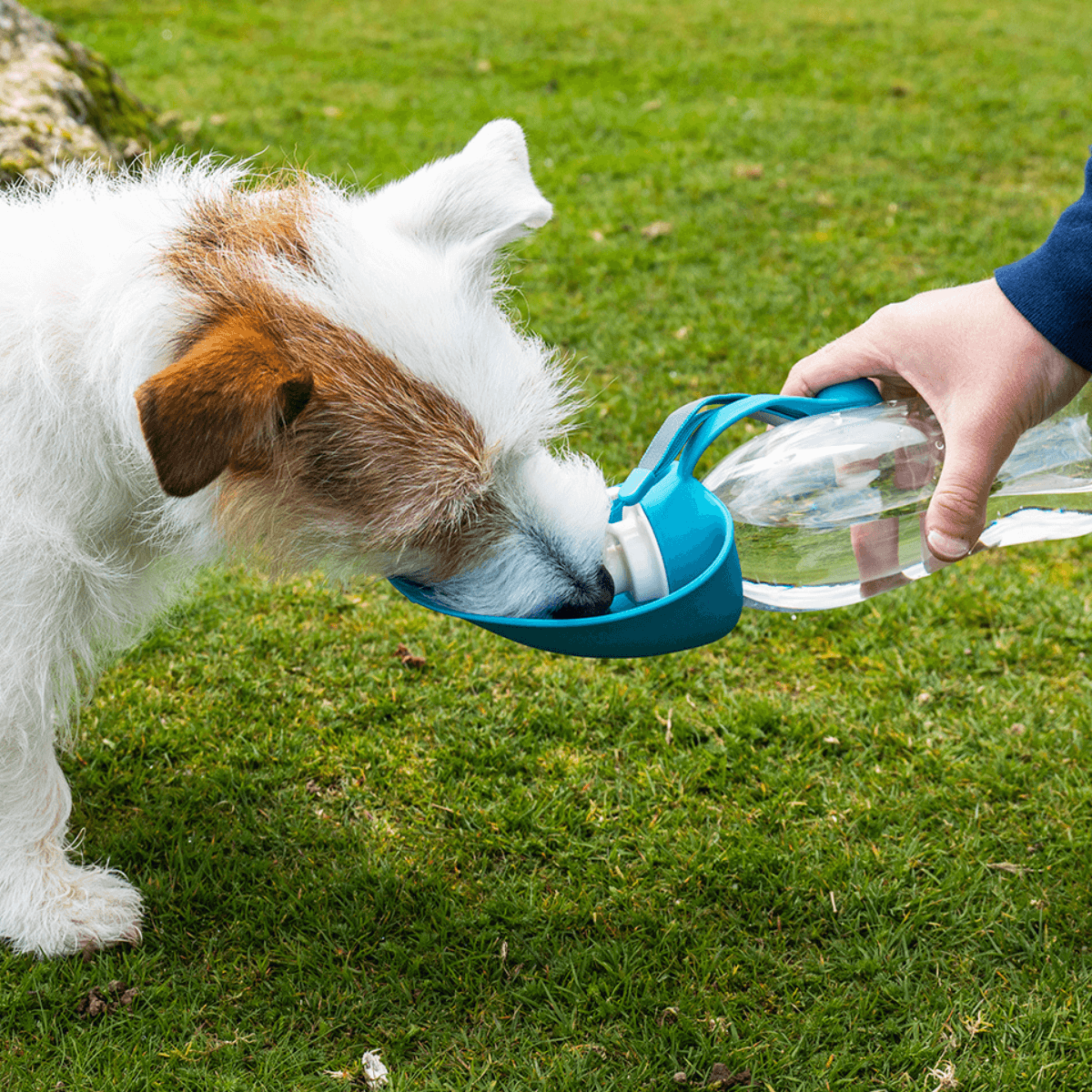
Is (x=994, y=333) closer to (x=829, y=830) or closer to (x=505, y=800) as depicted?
(x=829, y=830)

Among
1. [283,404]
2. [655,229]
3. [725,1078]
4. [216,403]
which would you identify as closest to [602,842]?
[725,1078]

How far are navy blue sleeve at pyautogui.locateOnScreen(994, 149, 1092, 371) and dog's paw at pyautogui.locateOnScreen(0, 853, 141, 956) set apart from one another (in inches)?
113

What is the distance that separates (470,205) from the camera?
247 cm

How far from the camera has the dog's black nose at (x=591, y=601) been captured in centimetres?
235

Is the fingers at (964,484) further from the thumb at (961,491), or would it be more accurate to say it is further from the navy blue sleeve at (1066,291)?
the navy blue sleeve at (1066,291)

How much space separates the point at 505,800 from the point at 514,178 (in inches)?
76.9

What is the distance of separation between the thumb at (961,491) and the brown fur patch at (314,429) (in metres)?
1.01

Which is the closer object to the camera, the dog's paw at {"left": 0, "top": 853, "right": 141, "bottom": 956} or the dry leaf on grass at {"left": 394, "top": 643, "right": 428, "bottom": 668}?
the dog's paw at {"left": 0, "top": 853, "right": 141, "bottom": 956}

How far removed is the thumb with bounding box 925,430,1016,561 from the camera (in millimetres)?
2219

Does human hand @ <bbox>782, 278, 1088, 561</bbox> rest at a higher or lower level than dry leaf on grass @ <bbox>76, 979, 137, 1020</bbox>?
higher

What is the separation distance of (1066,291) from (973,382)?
0.92ft

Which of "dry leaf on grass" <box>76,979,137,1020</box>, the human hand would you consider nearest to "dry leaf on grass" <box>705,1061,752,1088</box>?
the human hand

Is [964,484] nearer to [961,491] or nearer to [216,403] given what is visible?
[961,491]

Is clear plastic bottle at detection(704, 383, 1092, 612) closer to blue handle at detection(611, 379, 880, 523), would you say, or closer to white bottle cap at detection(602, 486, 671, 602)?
blue handle at detection(611, 379, 880, 523)
